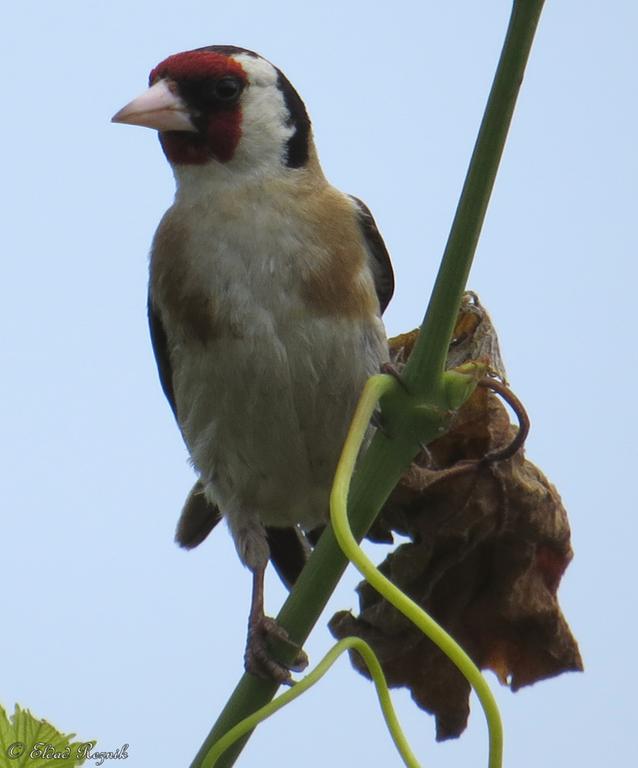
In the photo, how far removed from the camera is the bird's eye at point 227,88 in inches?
140

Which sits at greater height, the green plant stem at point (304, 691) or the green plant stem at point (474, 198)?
the green plant stem at point (474, 198)

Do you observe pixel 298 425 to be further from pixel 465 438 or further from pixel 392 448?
pixel 392 448

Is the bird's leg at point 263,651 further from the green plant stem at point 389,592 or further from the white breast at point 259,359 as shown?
the white breast at point 259,359

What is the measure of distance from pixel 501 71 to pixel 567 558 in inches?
46.0

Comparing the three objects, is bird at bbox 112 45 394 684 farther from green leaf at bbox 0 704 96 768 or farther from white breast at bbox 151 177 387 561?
green leaf at bbox 0 704 96 768

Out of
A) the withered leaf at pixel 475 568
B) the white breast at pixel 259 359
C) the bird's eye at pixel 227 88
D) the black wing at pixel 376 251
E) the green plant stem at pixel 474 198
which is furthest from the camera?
the black wing at pixel 376 251

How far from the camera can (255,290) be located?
A: 3303mm

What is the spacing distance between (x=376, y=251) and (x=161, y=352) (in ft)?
2.38

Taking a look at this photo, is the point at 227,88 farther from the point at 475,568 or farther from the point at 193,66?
the point at 475,568

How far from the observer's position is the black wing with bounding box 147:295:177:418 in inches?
145

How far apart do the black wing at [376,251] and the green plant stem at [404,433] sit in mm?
1914

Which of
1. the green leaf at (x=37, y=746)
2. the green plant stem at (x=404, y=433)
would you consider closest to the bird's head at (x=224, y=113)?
the green plant stem at (x=404, y=433)

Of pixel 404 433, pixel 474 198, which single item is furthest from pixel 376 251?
pixel 474 198

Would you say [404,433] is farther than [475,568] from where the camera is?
No
